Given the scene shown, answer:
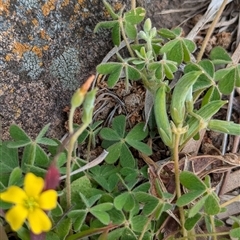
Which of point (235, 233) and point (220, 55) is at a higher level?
point (220, 55)

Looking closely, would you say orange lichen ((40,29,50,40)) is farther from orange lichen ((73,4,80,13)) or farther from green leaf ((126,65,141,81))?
green leaf ((126,65,141,81))

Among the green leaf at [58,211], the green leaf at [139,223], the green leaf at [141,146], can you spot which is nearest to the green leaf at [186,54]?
the green leaf at [141,146]

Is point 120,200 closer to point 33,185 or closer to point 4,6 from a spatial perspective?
point 33,185

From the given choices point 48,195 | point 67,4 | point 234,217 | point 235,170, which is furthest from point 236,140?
point 48,195

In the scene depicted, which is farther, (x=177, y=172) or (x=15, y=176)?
(x=177, y=172)

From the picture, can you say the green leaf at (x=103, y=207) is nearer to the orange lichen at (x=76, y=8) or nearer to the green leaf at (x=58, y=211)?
the green leaf at (x=58, y=211)

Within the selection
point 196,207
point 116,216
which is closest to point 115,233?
point 116,216

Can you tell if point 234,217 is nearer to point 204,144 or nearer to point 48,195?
point 204,144
